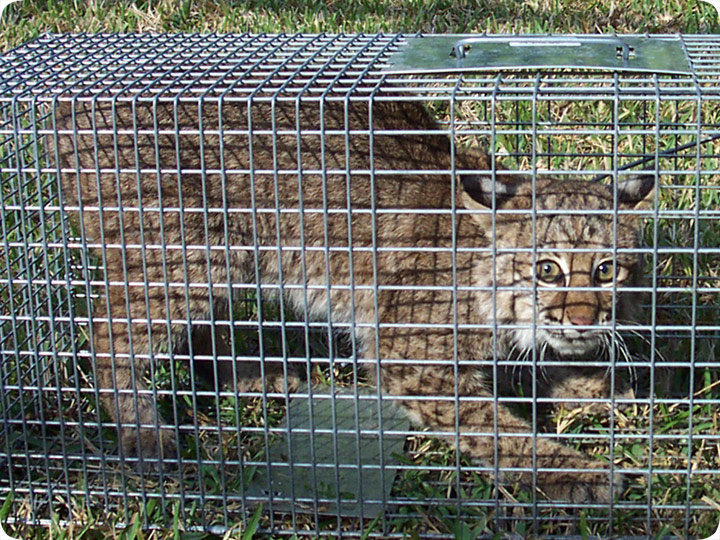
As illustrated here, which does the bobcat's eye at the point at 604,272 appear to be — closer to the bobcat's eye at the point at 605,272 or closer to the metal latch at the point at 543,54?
the bobcat's eye at the point at 605,272

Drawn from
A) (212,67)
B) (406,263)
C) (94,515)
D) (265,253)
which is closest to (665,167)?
(406,263)

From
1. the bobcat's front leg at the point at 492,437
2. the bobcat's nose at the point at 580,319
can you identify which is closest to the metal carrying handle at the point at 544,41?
the bobcat's nose at the point at 580,319

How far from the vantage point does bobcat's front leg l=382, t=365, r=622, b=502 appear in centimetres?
369

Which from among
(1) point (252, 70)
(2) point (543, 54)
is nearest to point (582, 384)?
(2) point (543, 54)

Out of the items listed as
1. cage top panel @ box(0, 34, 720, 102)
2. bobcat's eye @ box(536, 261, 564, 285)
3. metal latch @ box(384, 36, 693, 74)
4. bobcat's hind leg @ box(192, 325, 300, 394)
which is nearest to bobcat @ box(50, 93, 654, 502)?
bobcat's eye @ box(536, 261, 564, 285)

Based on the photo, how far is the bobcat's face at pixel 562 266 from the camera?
356 cm

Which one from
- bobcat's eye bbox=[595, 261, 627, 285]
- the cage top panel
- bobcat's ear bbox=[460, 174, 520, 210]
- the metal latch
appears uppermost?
the metal latch

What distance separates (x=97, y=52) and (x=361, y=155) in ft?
3.51

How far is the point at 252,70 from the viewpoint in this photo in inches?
135

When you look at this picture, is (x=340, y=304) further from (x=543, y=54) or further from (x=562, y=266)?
(x=543, y=54)

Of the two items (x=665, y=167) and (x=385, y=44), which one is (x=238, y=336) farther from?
(x=665, y=167)

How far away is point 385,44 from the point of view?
13.0ft

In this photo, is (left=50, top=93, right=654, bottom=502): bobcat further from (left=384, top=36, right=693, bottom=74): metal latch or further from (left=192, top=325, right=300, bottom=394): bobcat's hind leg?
(left=192, top=325, right=300, bottom=394): bobcat's hind leg

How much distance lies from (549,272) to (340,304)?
995 mm
